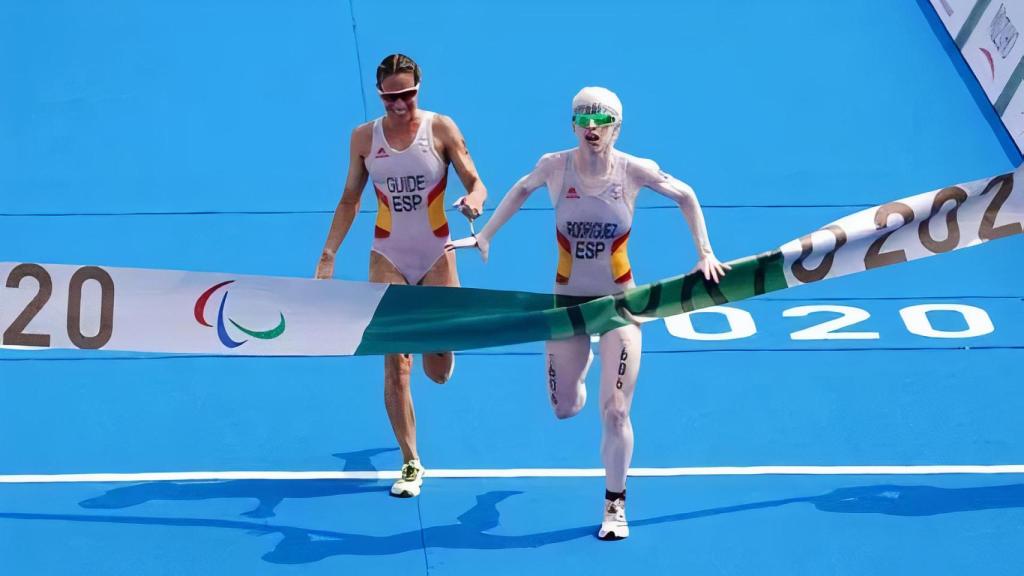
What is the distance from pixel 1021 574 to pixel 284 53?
32.3ft

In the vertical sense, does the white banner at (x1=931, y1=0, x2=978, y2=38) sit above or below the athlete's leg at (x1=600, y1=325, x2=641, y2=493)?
above

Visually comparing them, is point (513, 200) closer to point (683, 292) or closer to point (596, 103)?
point (596, 103)

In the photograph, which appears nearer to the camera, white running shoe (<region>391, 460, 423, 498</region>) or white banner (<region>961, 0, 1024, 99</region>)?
white running shoe (<region>391, 460, 423, 498</region>)

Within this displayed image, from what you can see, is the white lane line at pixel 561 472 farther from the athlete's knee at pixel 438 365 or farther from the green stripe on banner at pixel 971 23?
the green stripe on banner at pixel 971 23

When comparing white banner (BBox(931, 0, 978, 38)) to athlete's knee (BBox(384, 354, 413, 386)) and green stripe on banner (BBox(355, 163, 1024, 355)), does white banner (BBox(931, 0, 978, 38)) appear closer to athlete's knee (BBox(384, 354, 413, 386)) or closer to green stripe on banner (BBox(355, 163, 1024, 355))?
green stripe on banner (BBox(355, 163, 1024, 355))

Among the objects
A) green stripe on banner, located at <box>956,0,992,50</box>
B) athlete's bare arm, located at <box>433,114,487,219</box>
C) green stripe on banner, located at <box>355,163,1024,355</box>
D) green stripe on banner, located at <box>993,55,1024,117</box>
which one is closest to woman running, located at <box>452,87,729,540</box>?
green stripe on banner, located at <box>355,163,1024,355</box>

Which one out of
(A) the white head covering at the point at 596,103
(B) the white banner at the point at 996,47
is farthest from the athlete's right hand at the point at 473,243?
(B) the white banner at the point at 996,47

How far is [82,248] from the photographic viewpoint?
1251 cm

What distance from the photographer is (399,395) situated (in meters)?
9.15

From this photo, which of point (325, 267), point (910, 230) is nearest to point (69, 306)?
point (325, 267)

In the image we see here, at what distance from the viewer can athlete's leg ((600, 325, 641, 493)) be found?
838 cm

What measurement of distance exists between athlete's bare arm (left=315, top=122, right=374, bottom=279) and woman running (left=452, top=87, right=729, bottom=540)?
1.00 meters

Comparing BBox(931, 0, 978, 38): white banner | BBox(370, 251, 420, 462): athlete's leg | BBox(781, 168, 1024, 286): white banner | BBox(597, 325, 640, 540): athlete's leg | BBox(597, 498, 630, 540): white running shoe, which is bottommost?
BBox(597, 498, 630, 540): white running shoe

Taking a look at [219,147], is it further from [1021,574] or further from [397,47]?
[1021,574]
